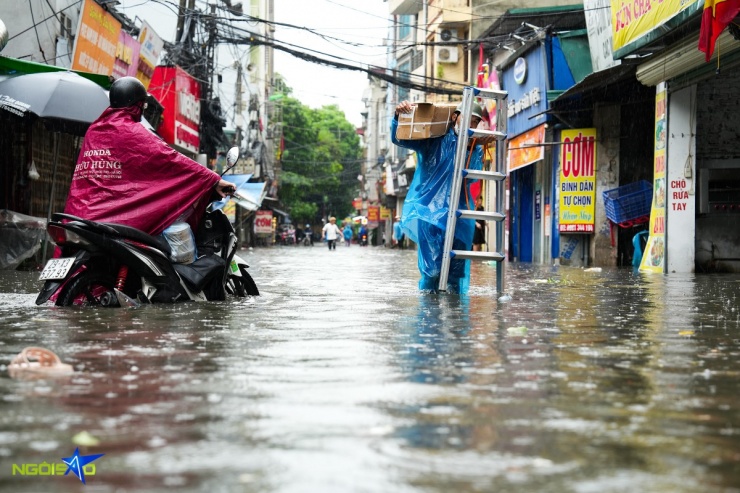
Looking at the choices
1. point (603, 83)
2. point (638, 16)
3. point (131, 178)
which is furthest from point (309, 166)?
point (131, 178)

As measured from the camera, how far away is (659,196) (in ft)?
51.6

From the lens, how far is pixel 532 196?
2630cm

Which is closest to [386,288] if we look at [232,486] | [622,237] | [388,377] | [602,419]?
[388,377]

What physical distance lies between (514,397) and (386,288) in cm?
685

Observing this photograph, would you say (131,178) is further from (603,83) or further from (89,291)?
(603,83)

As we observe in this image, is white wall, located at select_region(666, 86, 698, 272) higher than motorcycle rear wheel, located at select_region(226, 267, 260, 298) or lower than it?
higher

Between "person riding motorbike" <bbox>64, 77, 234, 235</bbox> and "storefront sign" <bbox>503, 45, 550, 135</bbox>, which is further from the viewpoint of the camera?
"storefront sign" <bbox>503, 45, 550, 135</bbox>

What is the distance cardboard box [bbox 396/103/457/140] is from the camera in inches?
359

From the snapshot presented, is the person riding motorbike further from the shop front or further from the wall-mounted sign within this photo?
the wall-mounted sign

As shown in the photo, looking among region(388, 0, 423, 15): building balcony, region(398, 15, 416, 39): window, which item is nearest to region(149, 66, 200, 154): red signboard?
region(388, 0, 423, 15): building balcony

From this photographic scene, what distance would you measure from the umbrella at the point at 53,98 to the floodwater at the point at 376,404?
7.32m

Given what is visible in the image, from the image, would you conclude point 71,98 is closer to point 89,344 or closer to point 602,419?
point 89,344

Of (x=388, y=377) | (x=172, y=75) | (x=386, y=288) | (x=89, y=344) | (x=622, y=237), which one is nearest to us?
(x=388, y=377)

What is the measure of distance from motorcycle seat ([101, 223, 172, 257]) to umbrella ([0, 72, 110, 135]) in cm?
600
